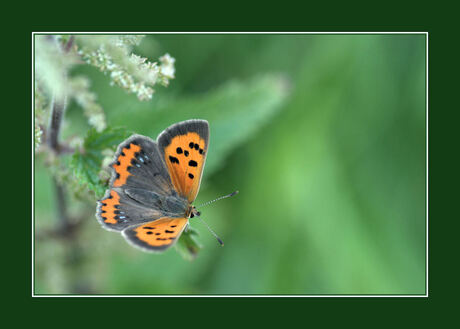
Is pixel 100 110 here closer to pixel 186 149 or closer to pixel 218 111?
pixel 186 149

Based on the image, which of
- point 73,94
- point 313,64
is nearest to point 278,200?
point 313,64

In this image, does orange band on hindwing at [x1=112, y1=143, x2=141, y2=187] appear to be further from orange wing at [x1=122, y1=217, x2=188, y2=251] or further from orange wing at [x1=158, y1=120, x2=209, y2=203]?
orange wing at [x1=122, y1=217, x2=188, y2=251]

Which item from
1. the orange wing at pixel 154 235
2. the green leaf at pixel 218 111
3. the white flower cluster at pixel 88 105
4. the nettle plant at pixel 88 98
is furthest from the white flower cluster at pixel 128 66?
the green leaf at pixel 218 111

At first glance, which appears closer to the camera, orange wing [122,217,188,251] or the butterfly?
orange wing [122,217,188,251]

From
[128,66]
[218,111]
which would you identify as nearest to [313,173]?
[218,111]

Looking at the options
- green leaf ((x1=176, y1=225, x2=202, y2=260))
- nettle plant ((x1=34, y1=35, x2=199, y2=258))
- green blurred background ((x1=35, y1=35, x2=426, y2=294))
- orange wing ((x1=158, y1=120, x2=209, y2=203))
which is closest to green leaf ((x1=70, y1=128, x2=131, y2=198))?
nettle plant ((x1=34, y1=35, x2=199, y2=258))
